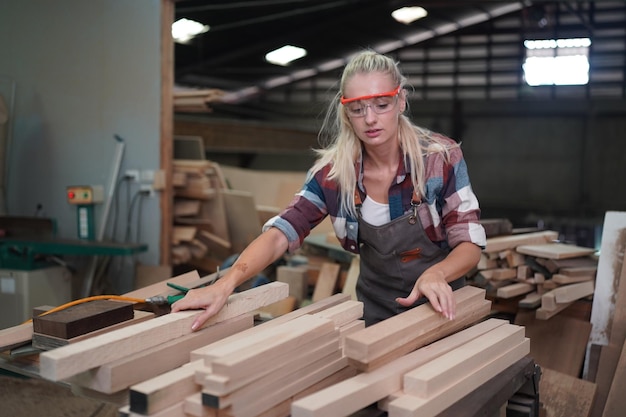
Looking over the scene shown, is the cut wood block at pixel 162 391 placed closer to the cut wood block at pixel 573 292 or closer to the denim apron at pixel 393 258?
the denim apron at pixel 393 258

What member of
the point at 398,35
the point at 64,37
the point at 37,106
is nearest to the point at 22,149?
the point at 37,106

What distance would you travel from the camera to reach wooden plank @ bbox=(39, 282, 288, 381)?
3.92ft

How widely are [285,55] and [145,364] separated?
8662mm

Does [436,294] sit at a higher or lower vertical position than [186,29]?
lower

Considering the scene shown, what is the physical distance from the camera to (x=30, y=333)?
1583 millimetres

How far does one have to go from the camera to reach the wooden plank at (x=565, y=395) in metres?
2.14

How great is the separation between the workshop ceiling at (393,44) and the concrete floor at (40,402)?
452cm

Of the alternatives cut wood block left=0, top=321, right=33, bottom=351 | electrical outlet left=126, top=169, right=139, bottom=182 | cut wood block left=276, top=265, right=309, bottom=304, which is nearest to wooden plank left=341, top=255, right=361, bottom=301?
cut wood block left=276, top=265, right=309, bottom=304

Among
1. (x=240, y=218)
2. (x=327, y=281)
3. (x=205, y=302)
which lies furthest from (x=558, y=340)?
(x=240, y=218)

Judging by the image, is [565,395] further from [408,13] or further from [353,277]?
[408,13]

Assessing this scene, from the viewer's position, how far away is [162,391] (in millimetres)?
1188

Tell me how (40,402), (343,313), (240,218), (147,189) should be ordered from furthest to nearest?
(240,218) < (147,189) < (40,402) < (343,313)

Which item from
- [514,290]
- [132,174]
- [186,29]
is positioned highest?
[186,29]

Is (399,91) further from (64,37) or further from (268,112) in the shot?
(268,112)
